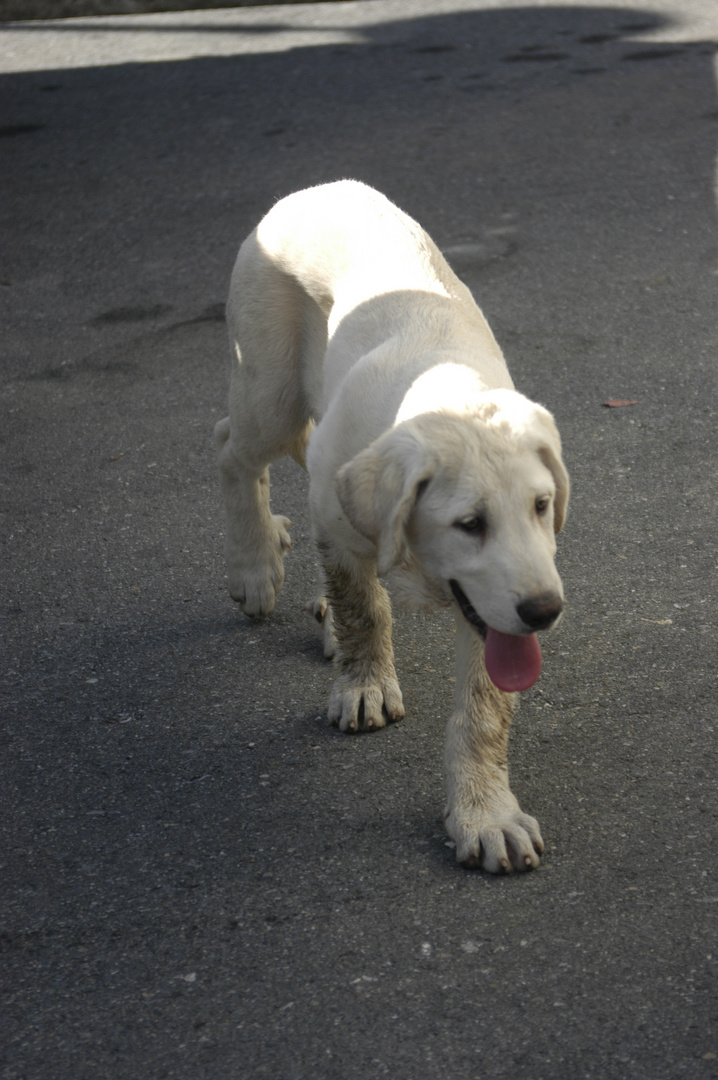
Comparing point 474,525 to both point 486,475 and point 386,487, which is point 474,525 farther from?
point 386,487

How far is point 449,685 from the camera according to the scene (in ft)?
12.9

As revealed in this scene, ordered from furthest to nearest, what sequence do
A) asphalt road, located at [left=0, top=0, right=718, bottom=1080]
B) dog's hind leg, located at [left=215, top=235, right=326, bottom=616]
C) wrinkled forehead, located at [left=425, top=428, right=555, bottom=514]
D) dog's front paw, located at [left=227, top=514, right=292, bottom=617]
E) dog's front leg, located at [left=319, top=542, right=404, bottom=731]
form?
dog's front paw, located at [left=227, top=514, right=292, bottom=617]
dog's hind leg, located at [left=215, top=235, right=326, bottom=616]
dog's front leg, located at [left=319, top=542, right=404, bottom=731]
wrinkled forehead, located at [left=425, top=428, right=555, bottom=514]
asphalt road, located at [left=0, top=0, right=718, bottom=1080]

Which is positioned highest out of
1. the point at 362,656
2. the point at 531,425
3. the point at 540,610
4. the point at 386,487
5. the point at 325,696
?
the point at 531,425

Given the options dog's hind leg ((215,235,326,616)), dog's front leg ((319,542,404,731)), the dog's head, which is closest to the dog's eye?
the dog's head

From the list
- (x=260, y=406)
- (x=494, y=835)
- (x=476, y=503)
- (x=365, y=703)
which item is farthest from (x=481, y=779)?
(x=260, y=406)

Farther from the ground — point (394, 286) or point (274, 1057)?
point (394, 286)

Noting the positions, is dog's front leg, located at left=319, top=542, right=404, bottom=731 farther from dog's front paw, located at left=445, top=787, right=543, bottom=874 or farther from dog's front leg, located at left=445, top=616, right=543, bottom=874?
dog's front paw, located at left=445, top=787, right=543, bottom=874

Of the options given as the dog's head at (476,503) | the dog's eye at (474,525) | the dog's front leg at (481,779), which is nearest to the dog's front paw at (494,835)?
the dog's front leg at (481,779)

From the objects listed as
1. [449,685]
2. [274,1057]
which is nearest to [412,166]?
[449,685]

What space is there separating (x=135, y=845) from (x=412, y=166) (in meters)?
6.61

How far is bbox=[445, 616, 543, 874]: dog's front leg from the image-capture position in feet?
10.0

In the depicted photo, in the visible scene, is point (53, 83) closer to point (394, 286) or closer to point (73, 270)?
point (73, 270)

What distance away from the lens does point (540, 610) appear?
268 centimetres

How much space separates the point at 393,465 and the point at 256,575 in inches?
60.8
